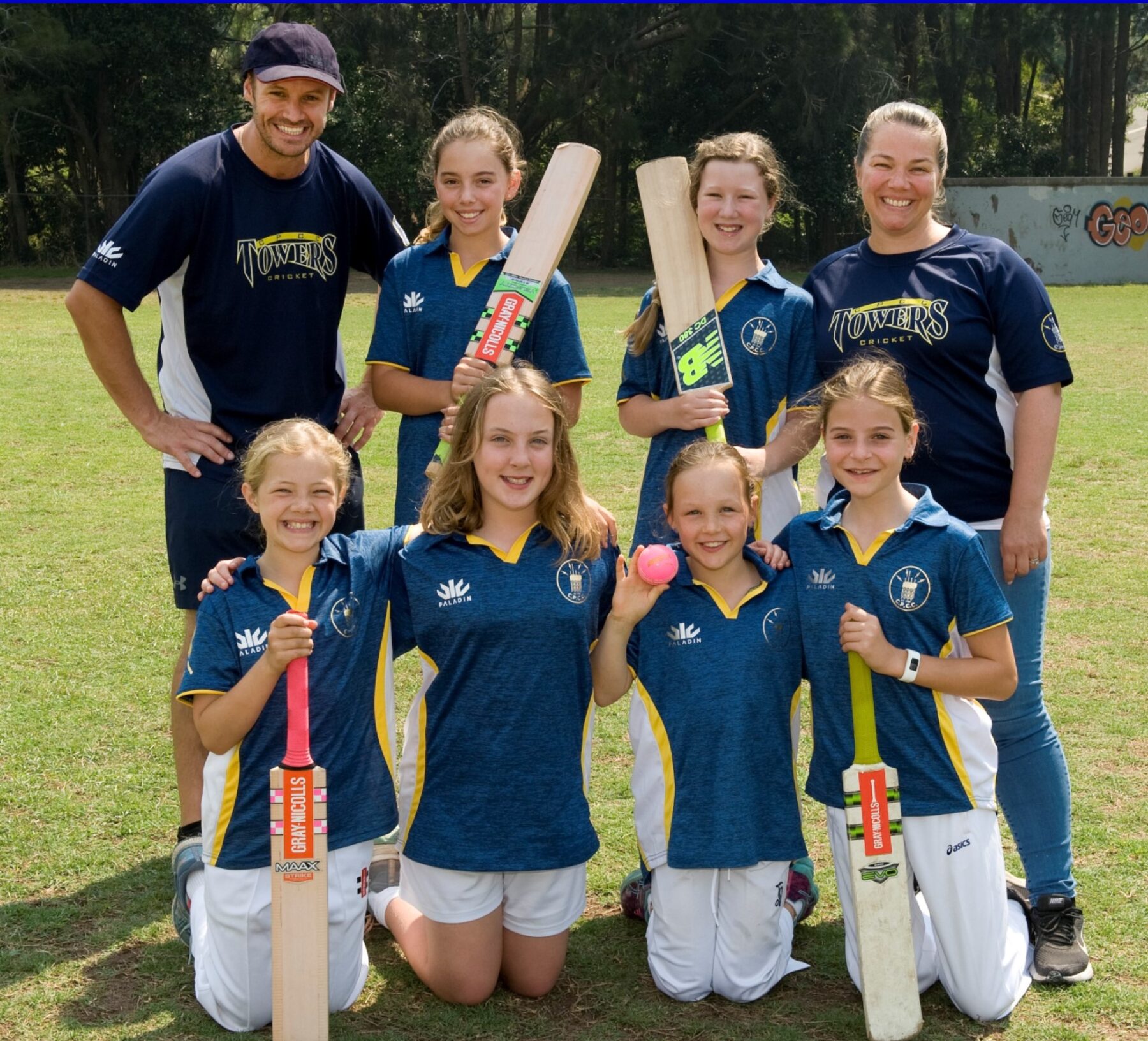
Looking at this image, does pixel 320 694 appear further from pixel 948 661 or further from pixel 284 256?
pixel 948 661

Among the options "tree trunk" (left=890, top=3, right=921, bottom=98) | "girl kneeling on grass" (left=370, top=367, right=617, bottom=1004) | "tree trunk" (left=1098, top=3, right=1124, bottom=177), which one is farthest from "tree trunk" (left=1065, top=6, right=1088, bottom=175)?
"girl kneeling on grass" (left=370, top=367, right=617, bottom=1004)

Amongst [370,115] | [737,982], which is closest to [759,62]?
[370,115]

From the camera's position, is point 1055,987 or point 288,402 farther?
point 288,402

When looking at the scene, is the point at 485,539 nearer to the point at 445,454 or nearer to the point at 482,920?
the point at 445,454

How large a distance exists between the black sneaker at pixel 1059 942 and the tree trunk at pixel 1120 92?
112ft

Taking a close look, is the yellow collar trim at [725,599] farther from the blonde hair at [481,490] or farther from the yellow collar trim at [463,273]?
the yellow collar trim at [463,273]

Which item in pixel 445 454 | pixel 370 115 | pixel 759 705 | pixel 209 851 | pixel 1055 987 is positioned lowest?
pixel 1055 987

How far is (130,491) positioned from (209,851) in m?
5.48

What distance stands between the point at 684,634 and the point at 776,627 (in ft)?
0.69

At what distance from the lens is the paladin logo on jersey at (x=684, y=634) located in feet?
9.89

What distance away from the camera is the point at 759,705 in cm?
298

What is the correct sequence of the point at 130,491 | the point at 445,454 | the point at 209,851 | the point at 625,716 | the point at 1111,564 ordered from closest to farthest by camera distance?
1. the point at 209,851
2. the point at 445,454
3. the point at 625,716
4. the point at 1111,564
5. the point at 130,491

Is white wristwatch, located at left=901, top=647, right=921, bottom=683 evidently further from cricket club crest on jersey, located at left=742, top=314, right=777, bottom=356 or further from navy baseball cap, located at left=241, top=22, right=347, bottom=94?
navy baseball cap, located at left=241, top=22, right=347, bottom=94

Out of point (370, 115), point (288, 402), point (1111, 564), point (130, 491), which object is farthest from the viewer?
point (370, 115)
